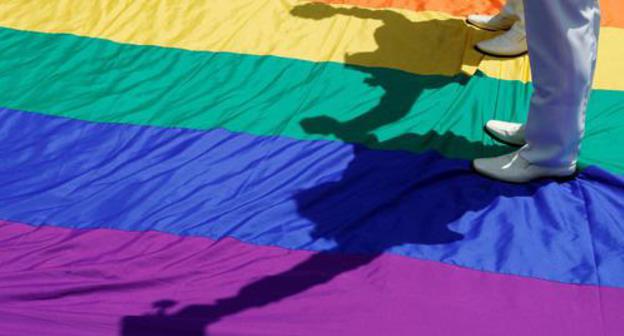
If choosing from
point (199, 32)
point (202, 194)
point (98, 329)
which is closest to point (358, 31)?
point (199, 32)

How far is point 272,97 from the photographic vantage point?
270 centimetres

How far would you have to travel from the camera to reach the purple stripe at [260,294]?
5.76 feet

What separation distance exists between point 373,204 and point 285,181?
288mm

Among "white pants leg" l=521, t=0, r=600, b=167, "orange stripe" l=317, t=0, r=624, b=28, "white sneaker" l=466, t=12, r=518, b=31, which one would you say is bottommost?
"white pants leg" l=521, t=0, r=600, b=167

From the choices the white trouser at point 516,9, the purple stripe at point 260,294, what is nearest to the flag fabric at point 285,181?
the purple stripe at point 260,294

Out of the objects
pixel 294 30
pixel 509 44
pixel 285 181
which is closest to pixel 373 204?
pixel 285 181

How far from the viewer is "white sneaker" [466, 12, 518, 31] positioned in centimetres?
296

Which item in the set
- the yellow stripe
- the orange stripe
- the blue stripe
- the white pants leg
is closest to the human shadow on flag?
the blue stripe

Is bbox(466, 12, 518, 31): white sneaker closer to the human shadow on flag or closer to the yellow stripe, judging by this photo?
the yellow stripe

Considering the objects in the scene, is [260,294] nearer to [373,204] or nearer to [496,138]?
[373,204]

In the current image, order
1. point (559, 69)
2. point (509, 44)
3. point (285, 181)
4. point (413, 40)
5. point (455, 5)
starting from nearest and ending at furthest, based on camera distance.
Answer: point (559, 69), point (285, 181), point (509, 44), point (413, 40), point (455, 5)

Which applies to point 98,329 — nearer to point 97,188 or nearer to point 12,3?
point 97,188

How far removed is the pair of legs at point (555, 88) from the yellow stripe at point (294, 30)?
0.65 metres

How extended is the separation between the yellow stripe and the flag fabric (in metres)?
0.01
